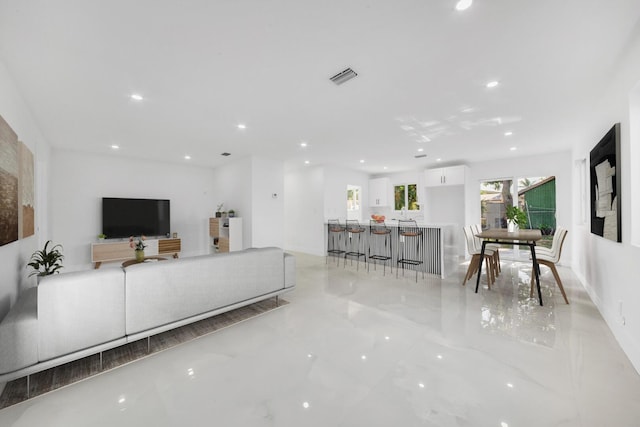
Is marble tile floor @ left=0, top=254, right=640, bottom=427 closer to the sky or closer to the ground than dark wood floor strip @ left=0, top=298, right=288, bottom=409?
closer to the ground

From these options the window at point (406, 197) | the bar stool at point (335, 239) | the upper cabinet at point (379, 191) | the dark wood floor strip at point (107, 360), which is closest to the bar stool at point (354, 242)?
the bar stool at point (335, 239)

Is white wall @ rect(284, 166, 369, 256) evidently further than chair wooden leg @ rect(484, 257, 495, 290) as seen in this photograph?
Yes

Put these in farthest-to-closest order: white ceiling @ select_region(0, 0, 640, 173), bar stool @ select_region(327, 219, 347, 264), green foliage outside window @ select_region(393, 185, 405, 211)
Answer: green foliage outside window @ select_region(393, 185, 405, 211) < bar stool @ select_region(327, 219, 347, 264) < white ceiling @ select_region(0, 0, 640, 173)

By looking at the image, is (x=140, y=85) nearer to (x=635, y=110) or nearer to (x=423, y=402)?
(x=423, y=402)

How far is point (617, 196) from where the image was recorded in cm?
239

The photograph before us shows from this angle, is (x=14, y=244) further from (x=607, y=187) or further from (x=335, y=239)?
(x=607, y=187)

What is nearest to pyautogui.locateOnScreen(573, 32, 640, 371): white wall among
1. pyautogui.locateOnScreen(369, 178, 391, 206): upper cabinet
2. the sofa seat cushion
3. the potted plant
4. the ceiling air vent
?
the ceiling air vent

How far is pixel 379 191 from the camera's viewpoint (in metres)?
8.70

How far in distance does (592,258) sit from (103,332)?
18.9ft

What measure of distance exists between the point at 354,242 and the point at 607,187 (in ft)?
14.6

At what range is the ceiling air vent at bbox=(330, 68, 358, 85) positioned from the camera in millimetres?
2545

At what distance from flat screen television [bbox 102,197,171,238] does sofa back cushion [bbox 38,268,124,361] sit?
489 cm

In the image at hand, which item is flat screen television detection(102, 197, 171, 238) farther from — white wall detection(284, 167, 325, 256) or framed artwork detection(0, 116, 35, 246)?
white wall detection(284, 167, 325, 256)

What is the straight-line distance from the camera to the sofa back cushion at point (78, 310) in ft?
6.07
